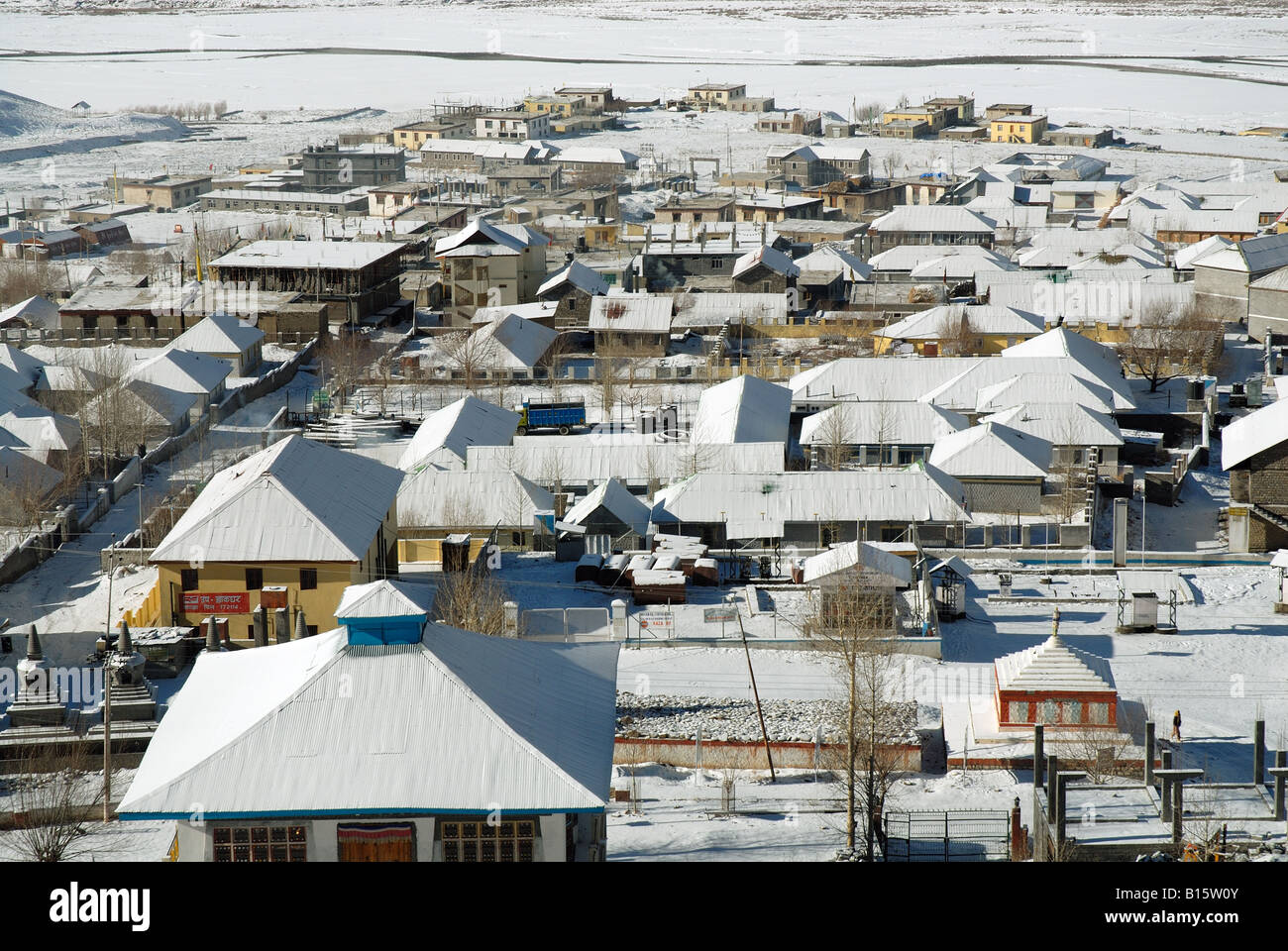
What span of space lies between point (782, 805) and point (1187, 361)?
95.8 ft

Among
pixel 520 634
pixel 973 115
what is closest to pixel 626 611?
pixel 520 634

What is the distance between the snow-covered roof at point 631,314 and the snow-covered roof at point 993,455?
53.2ft

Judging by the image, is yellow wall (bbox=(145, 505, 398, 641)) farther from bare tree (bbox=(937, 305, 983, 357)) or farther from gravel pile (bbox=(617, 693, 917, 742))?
bare tree (bbox=(937, 305, 983, 357))

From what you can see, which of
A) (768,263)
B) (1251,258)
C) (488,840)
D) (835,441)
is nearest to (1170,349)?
(1251,258)

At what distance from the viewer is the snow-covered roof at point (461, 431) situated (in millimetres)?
31484

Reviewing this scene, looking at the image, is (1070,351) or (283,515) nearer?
(283,515)

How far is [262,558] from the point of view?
22.9 meters

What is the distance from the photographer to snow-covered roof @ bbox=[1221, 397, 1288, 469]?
27891mm

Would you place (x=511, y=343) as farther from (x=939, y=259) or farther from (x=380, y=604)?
(x=380, y=604)

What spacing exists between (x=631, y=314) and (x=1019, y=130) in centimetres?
6551

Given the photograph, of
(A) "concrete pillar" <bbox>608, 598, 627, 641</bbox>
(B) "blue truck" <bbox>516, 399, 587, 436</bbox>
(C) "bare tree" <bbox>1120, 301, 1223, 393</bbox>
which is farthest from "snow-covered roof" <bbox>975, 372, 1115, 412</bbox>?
(A) "concrete pillar" <bbox>608, 598, 627, 641</bbox>

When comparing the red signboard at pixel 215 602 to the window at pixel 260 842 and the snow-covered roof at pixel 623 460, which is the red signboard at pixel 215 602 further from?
the window at pixel 260 842

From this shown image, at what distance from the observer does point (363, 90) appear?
5723 inches

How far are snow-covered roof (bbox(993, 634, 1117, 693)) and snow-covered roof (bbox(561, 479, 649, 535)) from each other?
10.1 m
